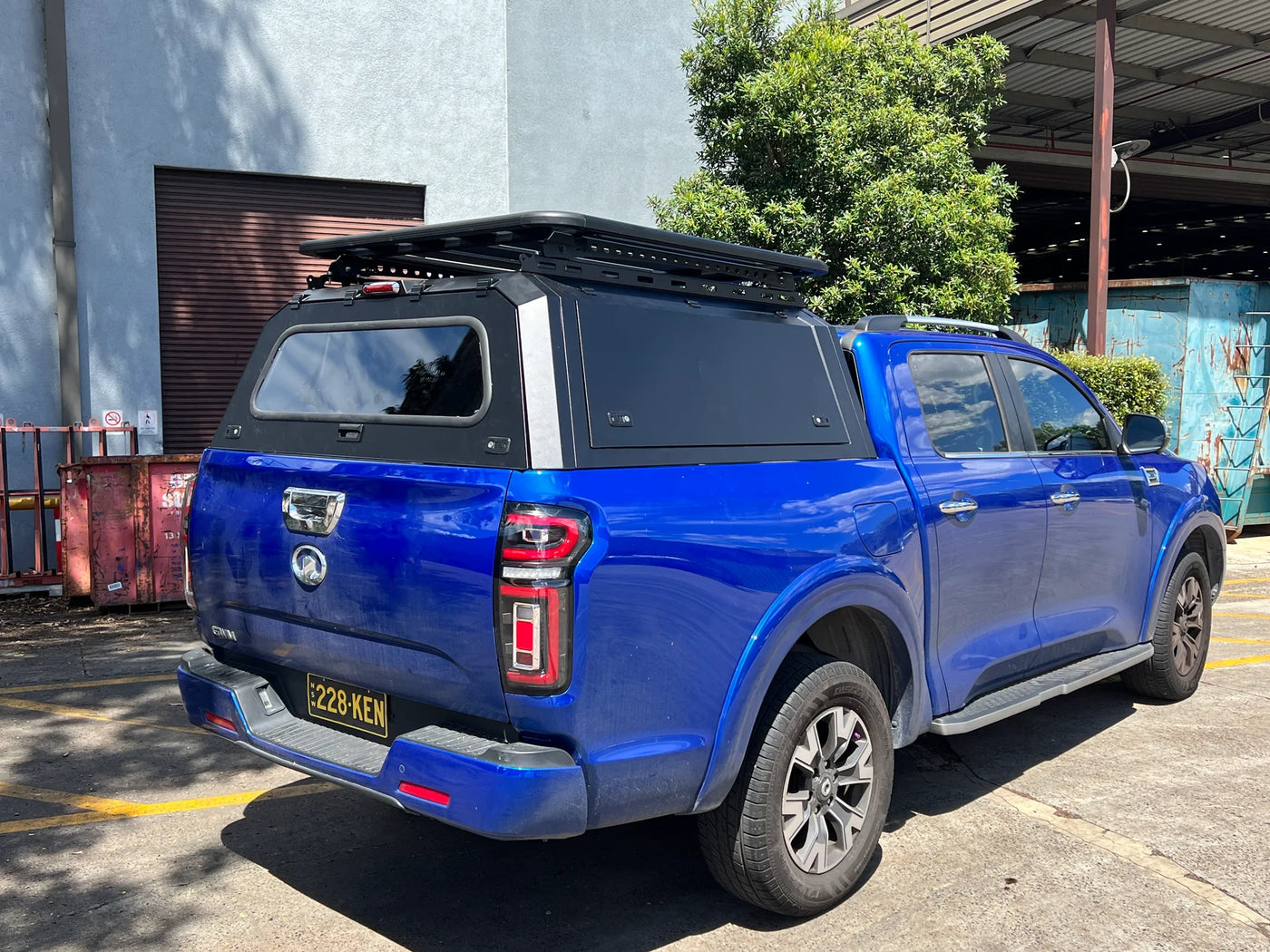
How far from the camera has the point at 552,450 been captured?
306cm

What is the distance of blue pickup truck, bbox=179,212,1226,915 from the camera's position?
3.02 meters

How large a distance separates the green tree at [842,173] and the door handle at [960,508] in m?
5.85

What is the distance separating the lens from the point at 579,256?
3471mm

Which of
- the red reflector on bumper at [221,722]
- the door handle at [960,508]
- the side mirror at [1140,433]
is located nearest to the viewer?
the red reflector on bumper at [221,722]

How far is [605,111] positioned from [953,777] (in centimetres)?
967

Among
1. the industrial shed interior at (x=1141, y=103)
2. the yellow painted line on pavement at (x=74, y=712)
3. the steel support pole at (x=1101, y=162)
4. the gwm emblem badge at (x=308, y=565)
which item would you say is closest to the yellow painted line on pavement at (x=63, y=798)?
the yellow painted line on pavement at (x=74, y=712)

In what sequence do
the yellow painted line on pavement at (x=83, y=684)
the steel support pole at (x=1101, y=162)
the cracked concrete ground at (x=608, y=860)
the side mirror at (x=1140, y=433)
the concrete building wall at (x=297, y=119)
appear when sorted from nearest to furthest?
the cracked concrete ground at (x=608, y=860) → the side mirror at (x=1140, y=433) → the yellow painted line on pavement at (x=83, y=684) → the concrete building wall at (x=297, y=119) → the steel support pole at (x=1101, y=162)

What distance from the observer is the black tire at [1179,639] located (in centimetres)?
596

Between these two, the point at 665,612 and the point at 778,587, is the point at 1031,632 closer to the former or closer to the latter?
the point at 778,587

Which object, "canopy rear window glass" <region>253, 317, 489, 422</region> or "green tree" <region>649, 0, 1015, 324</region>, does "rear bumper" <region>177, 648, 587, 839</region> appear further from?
"green tree" <region>649, 0, 1015, 324</region>

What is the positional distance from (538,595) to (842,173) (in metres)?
8.01

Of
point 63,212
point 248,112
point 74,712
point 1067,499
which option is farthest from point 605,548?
point 248,112

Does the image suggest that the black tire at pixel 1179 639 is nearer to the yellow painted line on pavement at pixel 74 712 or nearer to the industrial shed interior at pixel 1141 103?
the yellow painted line on pavement at pixel 74 712

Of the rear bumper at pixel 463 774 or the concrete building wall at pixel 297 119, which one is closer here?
the rear bumper at pixel 463 774
